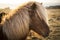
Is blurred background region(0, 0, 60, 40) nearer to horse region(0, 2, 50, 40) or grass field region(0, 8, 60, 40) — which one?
grass field region(0, 8, 60, 40)

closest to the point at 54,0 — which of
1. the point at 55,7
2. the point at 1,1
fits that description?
the point at 55,7

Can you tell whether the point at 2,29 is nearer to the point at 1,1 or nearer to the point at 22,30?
the point at 22,30

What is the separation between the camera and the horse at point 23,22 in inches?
36.1

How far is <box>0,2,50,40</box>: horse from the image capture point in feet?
3.01

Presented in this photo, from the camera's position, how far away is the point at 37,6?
0.99 meters

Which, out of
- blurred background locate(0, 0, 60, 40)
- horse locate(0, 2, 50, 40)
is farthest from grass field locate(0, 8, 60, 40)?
horse locate(0, 2, 50, 40)

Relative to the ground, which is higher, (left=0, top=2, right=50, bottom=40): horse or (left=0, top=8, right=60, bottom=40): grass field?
(left=0, top=2, right=50, bottom=40): horse

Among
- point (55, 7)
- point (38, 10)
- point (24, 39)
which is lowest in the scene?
point (55, 7)

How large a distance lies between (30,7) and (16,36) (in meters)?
0.17

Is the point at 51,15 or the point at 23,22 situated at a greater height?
the point at 23,22

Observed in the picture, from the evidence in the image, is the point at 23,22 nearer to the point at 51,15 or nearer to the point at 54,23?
the point at 54,23

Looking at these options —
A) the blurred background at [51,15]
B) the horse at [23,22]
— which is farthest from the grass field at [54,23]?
Result: the horse at [23,22]

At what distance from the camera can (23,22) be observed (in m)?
0.95

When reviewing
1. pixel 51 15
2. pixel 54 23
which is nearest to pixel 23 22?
pixel 54 23
